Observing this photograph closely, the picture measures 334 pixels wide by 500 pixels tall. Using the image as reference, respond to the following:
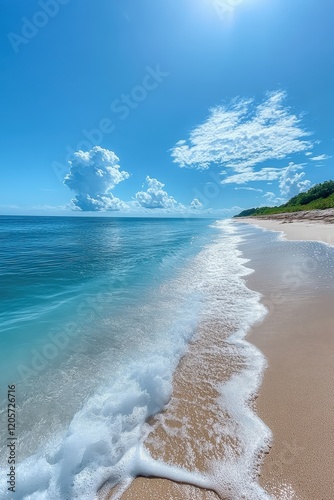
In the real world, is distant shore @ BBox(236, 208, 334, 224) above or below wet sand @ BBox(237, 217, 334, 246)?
above

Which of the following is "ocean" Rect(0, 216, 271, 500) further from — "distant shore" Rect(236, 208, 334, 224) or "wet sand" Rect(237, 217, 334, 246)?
"distant shore" Rect(236, 208, 334, 224)

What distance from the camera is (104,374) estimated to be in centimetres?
462

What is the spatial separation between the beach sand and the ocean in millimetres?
158

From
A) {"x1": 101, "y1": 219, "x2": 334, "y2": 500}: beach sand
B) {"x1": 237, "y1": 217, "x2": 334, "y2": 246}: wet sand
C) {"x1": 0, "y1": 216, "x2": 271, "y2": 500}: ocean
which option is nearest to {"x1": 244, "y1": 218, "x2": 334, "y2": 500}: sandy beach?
{"x1": 101, "y1": 219, "x2": 334, "y2": 500}: beach sand

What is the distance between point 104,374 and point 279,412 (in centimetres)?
328

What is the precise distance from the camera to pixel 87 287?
35.9 ft

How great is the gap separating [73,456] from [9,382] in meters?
2.67

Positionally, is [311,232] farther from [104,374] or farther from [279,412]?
[104,374]

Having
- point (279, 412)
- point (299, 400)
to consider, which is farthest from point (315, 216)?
point (279, 412)

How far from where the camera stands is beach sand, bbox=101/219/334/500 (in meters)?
2.51

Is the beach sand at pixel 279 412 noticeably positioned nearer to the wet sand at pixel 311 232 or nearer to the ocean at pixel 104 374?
the ocean at pixel 104 374

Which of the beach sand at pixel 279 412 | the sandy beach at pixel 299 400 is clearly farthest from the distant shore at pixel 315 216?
the beach sand at pixel 279 412

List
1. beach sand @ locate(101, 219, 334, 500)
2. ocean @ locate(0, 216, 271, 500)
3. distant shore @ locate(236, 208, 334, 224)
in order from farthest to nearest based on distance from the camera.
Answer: distant shore @ locate(236, 208, 334, 224) → ocean @ locate(0, 216, 271, 500) → beach sand @ locate(101, 219, 334, 500)

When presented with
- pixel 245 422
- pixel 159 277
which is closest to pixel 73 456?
pixel 245 422
